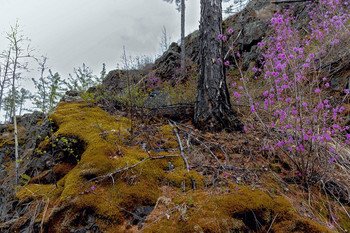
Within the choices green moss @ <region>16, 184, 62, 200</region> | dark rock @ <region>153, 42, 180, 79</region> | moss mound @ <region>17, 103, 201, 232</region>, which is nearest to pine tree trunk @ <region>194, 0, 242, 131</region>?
moss mound @ <region>17, 103, 201, 232</region>

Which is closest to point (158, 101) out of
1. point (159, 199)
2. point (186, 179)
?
point (186, 179)

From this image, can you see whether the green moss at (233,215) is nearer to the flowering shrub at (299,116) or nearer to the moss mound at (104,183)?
the moss mound at (104,183)

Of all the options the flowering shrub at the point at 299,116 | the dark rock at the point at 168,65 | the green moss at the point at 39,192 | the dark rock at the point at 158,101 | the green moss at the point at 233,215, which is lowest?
the green moss at the point at 233,215

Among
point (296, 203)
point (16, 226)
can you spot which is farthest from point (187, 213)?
point (16, 226)

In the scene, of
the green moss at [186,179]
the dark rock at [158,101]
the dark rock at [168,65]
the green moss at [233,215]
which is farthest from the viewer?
the dark rock at [168,65]

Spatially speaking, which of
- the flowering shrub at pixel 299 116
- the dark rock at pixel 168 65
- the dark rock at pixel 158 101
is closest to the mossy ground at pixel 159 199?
the flowering shrub at pixel 299 116

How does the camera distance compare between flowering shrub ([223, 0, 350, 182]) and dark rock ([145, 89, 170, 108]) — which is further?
dark rock ([145, 89, 170, 108])

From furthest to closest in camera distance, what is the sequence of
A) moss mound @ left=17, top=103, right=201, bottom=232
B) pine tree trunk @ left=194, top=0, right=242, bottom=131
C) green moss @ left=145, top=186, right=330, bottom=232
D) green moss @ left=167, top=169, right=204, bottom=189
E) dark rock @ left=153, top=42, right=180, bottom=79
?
dark rock @ left=153, top=42, right=180, bottom=79, pine tree trunk @ left=194, top=0, right=242, bottom=131, green moss @ left=167, top=169, right=204, bottom=189, moss mound @ left=17, top=103, right=201, bottom=232, green moss @ left=145, top=186, right=330, bottom=232

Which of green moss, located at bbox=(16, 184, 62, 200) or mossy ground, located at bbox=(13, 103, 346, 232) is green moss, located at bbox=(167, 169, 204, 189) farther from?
green moss, located at bbox=(16, 184, 62, 200)

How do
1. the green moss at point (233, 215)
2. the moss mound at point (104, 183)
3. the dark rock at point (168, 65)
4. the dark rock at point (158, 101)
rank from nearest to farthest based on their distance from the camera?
1. the green moss at point (233, 215)
2. the moss mound at point (104, 183)
3. the dark rock at point (158, 101)
4. the dark rock at point (168, 65)

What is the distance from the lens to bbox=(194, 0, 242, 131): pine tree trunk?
3.14 metres

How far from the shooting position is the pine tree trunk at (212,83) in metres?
3.14

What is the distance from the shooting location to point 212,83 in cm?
321

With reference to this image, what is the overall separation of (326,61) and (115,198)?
19.3ft
